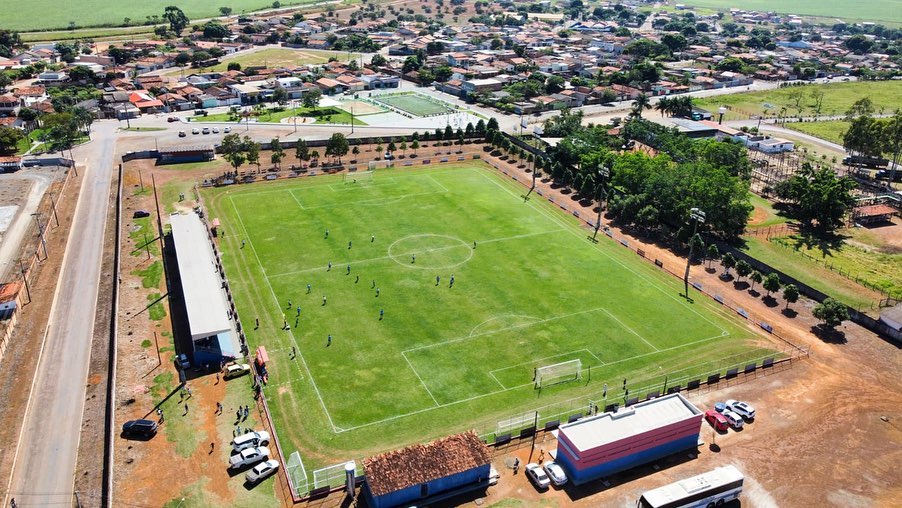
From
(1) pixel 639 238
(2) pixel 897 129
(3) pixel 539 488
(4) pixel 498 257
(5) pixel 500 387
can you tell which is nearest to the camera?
(3) pixel 539 488

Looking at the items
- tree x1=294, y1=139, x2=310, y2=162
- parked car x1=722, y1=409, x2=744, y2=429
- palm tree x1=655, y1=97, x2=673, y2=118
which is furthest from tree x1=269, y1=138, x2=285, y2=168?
palm tree x1=655, y1=97, x2=673, y2=118

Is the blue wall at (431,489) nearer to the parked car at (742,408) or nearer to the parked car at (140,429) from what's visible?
the parked car at (140,429)

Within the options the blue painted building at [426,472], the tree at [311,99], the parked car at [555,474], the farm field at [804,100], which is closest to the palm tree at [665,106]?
the farm field at [804,100]

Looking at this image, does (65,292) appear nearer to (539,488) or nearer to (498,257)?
(498,257)

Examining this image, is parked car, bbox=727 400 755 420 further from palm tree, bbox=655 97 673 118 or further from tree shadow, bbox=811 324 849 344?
palm tree, bbox=655 97 673 118

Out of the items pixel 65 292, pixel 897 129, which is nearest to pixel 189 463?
pixel 65 292

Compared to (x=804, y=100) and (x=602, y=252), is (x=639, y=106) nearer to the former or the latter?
(x=804, y=100)
